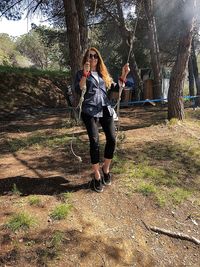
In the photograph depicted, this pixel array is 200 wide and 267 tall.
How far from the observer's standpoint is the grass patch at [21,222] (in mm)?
3645

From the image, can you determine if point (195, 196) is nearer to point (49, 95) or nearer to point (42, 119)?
point (42, 119)

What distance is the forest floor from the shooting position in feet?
11.2

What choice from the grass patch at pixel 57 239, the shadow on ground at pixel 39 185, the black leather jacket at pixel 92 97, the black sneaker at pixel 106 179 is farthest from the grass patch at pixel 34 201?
the black leather jacket at pixel 92 97

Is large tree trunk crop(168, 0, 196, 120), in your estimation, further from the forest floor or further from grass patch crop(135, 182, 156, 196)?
grass patch crop(135, 182, 156, 196)

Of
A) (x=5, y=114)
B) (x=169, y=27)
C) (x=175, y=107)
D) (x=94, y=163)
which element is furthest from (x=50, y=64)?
(x=94, y=163)

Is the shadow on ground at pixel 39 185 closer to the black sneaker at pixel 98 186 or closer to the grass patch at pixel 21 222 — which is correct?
the black sneaker at pixel 98 186

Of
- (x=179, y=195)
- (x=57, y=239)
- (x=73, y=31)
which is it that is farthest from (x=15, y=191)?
(x=73, y=31)

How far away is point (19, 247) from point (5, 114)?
9.21 m

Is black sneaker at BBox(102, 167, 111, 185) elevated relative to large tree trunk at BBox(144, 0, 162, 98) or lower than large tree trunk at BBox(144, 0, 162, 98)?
lower

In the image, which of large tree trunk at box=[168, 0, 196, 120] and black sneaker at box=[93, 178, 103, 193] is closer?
black sneaker at box=[93, 178, 103, 193]

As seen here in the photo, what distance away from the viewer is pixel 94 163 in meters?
4.36

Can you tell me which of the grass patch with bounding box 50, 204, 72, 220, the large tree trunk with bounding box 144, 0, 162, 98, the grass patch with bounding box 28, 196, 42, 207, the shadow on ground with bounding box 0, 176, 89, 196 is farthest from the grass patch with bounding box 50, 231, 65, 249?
the large tree trunk with bounding box 144, 0, 162, 98

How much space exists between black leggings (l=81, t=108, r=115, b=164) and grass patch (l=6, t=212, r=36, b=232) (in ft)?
3.64

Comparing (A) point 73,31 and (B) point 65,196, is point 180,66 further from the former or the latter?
(B) point 65,196
